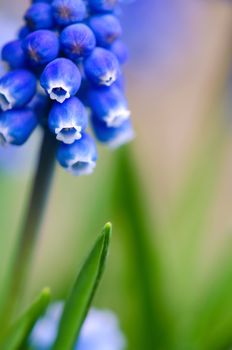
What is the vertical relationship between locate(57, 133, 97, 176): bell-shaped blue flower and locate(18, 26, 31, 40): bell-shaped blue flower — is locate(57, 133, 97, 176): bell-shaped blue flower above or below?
below

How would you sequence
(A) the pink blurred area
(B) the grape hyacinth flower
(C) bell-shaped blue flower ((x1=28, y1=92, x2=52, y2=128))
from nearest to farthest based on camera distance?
(C) bell-shaped blue flower ((x1=28, y1=92, x2=52, y2=128)) → (B) the grape hyacinth flower → (A) the pink blurred area

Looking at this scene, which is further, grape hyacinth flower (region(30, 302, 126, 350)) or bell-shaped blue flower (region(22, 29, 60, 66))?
grape hyacinth flower (region(30, 302, 126, 350))

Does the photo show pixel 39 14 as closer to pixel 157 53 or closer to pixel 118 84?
pixel 118 84

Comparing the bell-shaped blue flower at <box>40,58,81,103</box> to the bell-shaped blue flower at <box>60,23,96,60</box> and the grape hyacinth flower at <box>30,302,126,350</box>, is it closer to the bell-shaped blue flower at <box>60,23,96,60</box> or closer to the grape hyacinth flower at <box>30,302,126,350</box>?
the bell-shaped blue flower at <box>60,23,96,60</box>

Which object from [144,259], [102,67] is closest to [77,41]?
[102,67]

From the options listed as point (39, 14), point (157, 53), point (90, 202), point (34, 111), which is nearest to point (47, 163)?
point (34, 111)

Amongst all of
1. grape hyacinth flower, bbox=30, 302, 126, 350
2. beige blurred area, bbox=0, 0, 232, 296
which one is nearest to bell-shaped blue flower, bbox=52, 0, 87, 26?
grape hyacinth flower, bbox=30, 302, 126, 350
